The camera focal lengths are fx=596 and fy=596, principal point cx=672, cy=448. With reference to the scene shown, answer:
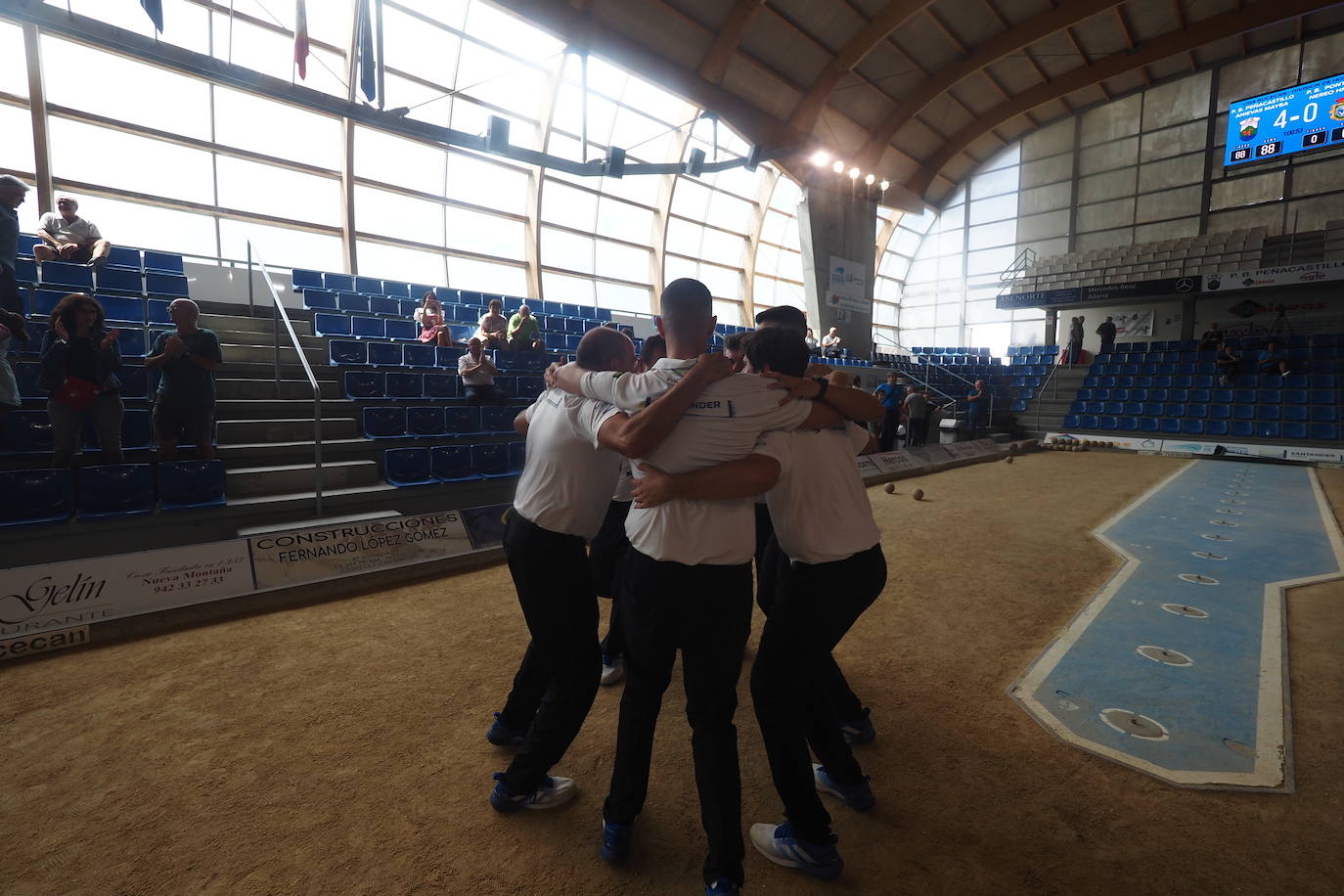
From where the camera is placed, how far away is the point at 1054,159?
2477 centimetres

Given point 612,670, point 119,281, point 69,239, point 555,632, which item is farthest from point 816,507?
point 119,281

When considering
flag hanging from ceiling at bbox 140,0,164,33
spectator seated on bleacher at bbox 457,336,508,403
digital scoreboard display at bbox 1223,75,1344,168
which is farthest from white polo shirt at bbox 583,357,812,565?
digital scoreboard display at bbox 1223,75,1344,168

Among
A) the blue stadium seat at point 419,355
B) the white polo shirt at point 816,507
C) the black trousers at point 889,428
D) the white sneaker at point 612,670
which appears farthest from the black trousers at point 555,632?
the black trousers at point 889,428

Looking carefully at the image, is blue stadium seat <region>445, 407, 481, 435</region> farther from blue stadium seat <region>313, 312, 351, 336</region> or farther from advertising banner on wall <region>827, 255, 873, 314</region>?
advertising banner on wall <region>827, 255, 873, 314</region>

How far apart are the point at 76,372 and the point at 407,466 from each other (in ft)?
8.92

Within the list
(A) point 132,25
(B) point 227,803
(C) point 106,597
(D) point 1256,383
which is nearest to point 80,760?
(B) point 227,803

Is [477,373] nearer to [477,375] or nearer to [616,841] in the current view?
[477,375]

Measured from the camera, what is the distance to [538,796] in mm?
2367

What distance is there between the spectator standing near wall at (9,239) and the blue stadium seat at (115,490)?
4.98ft

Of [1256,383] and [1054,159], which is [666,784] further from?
[1054,159]

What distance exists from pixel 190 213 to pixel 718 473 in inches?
585

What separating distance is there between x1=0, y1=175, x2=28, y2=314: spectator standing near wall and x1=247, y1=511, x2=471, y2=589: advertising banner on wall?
3000 millimetres

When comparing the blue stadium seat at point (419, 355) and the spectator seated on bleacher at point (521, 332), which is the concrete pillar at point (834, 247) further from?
the blue stadium seat at point (419, 355)

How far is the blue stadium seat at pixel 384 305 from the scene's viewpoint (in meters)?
10.8
